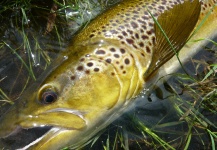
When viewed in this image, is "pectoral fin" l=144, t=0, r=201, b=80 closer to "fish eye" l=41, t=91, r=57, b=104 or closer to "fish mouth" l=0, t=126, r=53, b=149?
"fish eye" l=41, t=91, r=57, b=104

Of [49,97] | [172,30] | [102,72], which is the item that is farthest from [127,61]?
[49,97]

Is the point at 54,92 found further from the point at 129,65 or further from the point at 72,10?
the point at 72,10

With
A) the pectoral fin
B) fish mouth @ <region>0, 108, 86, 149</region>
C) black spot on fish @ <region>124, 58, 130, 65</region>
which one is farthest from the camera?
the pectoral fin

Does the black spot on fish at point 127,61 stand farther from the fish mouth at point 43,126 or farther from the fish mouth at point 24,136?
the fish mouth at point 24,136

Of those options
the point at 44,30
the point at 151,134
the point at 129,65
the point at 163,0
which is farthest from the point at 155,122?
the point at 44,30

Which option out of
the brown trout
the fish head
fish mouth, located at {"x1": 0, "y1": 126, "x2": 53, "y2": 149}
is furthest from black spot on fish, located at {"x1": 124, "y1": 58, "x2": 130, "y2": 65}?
fish mouth, located at {"x1": 0, "y1": 126, "x2": 53, "y2": 149}

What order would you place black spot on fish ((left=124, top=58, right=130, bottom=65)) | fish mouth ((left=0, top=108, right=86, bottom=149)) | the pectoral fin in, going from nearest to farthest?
fish mouth ((left=0, top=108, right=86, bottom=149)), black spot on fish ((left=124, top=58, right=130, bottom=65)), the pectoral fin

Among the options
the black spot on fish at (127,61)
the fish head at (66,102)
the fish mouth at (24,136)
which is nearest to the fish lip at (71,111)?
the fish head at (66,102)

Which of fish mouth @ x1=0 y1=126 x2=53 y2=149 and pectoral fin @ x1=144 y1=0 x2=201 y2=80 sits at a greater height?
pectoral fin @ x1=144 y1=0 x2=201 y2=80

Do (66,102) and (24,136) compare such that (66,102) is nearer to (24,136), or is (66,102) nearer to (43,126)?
(43,126)
